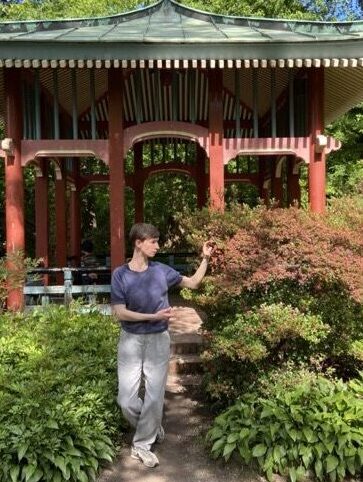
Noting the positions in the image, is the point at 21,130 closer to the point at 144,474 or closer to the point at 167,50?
the point at 167,50

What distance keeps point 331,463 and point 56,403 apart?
7.27ft

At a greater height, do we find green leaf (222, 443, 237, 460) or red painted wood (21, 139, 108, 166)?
red painted wood (21, 139, 108, 166)

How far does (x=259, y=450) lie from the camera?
425cm

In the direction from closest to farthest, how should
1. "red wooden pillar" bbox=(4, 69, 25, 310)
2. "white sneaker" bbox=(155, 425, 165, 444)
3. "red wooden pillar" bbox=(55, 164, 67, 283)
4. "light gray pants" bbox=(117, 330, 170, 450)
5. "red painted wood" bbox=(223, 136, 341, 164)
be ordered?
"light gray pants" bbox=(117, 330, 170, 450), "white sneaker" bbox=(155, 425, 165, 444), "red wooden pillar" bbox=(4, 69, 25, 310), "red painted wood" bbox=(223, 136, 341, 164), "red wooden pillar" bbox=(55, 164, 67, 283)

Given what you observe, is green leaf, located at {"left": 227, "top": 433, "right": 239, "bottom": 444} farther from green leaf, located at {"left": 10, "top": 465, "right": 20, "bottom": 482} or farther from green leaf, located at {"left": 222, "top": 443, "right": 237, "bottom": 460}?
green leaf, located at {"left": 10, "top": 465, "right": 20, "bottom": 482}

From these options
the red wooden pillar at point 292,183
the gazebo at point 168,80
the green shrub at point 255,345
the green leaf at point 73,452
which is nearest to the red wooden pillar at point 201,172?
the red wooden pillar at point 292,183

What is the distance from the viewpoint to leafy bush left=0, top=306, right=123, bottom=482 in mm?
3982

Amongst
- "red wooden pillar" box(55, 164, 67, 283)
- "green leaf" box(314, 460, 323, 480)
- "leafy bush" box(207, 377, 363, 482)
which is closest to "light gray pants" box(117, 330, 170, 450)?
"leafy bush" box(207, 377, 363, 482)

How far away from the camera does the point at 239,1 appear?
2022 centimetres

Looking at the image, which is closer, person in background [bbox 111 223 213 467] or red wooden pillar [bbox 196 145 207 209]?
person in background [bbox 111 223 213 467]

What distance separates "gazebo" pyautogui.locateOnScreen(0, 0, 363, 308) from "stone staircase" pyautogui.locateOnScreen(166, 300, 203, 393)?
1.79m

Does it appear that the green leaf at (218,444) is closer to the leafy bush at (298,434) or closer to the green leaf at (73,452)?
the leafy bush at (298,434)

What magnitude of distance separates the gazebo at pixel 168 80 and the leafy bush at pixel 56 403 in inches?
98.4

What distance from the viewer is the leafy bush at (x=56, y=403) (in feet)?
13.1
